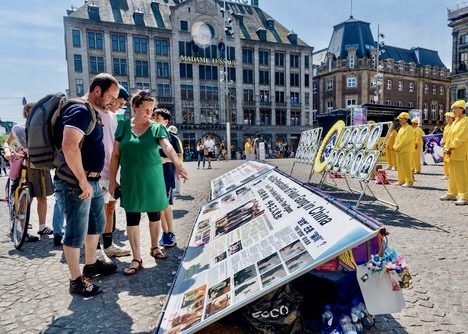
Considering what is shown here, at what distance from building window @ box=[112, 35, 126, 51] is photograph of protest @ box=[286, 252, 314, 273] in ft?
139

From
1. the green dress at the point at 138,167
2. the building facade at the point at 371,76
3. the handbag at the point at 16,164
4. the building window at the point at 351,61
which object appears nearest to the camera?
the green dress at the point at 138,167

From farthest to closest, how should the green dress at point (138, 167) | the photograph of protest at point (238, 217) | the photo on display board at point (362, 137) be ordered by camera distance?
the photo on display board at point (362, 137) < the green dress at point (138, 167) < the photograph of protest at point (238, 217)

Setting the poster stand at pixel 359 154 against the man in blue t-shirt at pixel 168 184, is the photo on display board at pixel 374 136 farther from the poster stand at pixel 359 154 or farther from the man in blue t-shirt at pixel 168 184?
the man in blue t-shirt at pixel 168 184

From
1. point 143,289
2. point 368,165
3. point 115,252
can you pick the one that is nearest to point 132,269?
point 143,289

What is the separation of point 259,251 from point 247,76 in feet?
148

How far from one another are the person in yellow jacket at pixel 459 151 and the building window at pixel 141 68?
38365mm

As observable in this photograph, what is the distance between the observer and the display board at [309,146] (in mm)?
8734

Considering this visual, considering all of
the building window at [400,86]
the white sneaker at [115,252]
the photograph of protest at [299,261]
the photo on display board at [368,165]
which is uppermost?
the building window at [400,86]

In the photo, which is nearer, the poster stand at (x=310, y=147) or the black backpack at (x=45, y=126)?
the black backpack at (x=45, y=126)

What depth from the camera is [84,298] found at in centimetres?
297

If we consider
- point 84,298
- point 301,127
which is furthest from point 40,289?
point 301,127

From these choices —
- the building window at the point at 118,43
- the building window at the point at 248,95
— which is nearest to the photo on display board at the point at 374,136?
the building window at the point at 118,43

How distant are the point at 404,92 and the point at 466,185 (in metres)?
57.2

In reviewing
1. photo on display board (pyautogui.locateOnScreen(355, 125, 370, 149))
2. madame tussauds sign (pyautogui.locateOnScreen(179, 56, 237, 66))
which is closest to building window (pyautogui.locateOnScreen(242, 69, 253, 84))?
madame tussauds sign (pyautogui.locateOnScreen(179, 56, 237, 66))
